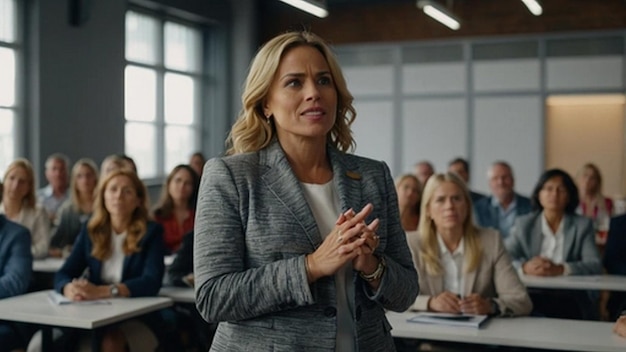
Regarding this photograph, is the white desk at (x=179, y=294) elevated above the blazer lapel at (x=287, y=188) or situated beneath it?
situated beneath

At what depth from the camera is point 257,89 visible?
1.83m

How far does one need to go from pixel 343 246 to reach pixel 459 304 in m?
2.32

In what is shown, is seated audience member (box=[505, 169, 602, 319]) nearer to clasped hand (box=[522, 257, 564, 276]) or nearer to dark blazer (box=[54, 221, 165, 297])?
clasped hand (box=[522, 257, 564, 276])

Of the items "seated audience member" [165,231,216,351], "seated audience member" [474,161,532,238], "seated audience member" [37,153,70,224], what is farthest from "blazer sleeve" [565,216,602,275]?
"seated audience member" [37,153,70,224]

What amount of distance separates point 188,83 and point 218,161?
1121 centimetres

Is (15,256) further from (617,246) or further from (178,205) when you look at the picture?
(617,246)

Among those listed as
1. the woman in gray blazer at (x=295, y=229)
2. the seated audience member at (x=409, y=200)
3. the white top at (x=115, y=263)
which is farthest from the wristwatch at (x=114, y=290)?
the woman in gray blazer at (x=295, y=229)

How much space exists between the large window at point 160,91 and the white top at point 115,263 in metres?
6.64

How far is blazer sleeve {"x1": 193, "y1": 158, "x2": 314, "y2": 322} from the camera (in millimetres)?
1669

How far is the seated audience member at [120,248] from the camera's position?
435 cm

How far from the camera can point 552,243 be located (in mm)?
5465

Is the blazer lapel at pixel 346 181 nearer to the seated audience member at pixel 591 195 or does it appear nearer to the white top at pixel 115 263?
the white top at pixel 115 263

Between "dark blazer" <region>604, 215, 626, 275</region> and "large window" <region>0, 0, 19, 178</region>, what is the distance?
654 centimetres

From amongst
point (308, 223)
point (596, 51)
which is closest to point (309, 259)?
point (308, 223)
